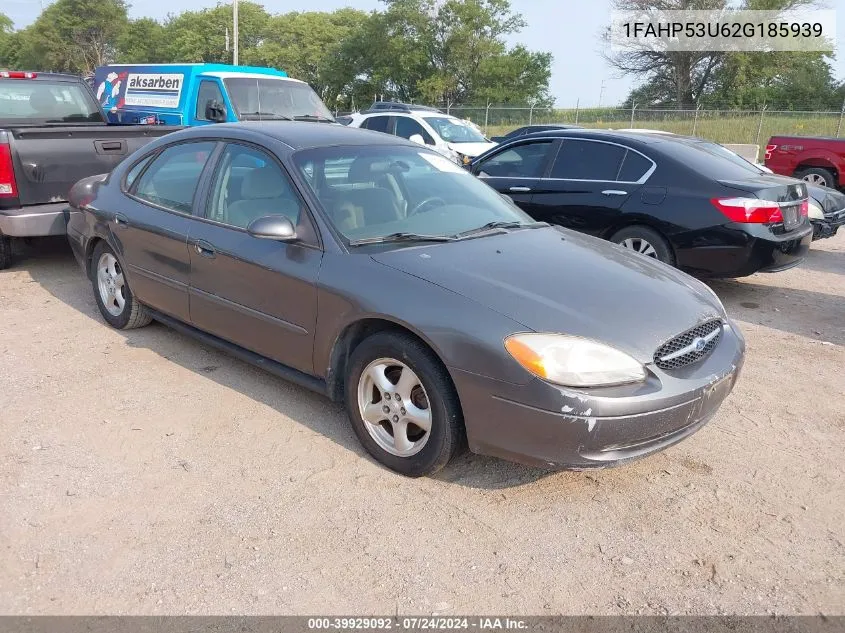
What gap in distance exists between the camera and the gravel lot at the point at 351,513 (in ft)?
8.68

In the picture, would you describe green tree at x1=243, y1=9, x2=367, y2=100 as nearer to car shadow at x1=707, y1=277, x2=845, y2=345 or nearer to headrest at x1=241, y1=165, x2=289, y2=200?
car shadow at x1=707, y1=277, x2=845, y2=345

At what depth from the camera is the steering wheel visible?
4.04 meters

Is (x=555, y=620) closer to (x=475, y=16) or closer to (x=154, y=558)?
(x=154, y=558)

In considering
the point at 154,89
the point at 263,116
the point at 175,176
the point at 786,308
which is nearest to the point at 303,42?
the point at 154,89

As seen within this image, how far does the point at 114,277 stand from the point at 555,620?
4051 mm

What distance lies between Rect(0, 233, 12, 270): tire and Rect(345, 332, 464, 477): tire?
4969 mm

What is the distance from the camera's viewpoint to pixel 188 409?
4.11m

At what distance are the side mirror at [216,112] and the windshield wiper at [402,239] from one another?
22.9 ft

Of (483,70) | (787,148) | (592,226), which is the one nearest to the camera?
(592,226)

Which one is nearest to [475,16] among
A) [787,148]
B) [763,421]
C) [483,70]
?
[483,70]

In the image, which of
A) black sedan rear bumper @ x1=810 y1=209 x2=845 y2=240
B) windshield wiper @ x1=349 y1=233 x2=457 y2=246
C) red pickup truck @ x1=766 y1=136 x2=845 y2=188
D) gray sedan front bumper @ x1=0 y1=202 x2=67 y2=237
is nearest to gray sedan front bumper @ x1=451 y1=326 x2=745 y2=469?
windshield wiper @ x1=349 y1=233 x2=457 y2=246

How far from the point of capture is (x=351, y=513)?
10.2 ft

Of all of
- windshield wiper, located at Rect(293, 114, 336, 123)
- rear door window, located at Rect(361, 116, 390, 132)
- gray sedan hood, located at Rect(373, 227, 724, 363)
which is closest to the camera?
gray sedan hood, located at Rect(373, 227, 724, 363)

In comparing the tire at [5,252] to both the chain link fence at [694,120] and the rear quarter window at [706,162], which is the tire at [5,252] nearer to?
the rear quarter window at [706,162]
